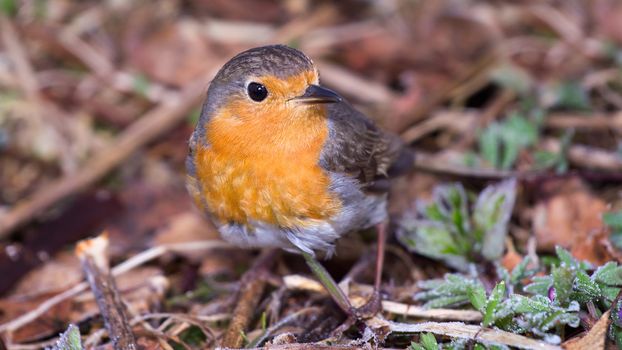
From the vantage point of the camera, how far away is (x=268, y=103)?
10.3 feet

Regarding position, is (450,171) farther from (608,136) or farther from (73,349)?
(73,349)

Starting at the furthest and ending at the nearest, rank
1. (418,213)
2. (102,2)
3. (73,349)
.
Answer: (102,2) → (418,213) → (73,349)

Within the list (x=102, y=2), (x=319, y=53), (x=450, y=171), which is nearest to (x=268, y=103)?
(x=450, y=171)

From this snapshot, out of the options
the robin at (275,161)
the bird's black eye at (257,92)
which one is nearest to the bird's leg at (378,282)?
the robin at (275,161)

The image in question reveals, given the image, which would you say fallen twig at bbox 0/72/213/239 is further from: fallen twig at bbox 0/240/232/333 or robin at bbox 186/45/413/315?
robin at bbox 186/45/413/315

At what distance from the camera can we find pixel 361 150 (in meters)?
3.58

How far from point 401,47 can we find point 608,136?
5.07ft

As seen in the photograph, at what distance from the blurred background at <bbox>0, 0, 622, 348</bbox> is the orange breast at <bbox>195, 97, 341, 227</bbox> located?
36.2 inches

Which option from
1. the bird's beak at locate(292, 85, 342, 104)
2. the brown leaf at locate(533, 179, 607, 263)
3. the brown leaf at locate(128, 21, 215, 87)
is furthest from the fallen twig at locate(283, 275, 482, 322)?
the brown leaf at locate(128, 21, 215, 87)

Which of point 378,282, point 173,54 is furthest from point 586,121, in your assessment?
point 173,54

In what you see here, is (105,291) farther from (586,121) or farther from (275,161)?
(586,121)

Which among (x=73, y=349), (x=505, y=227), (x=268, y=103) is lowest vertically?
(x=505, y=227)

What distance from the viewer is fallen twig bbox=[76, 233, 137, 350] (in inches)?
127

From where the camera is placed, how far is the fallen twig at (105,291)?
10.6 feet
